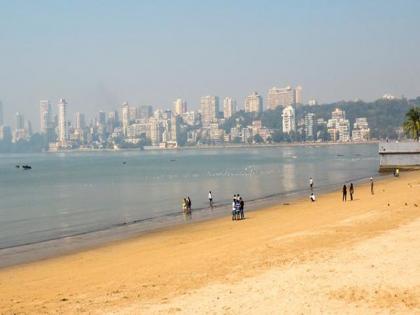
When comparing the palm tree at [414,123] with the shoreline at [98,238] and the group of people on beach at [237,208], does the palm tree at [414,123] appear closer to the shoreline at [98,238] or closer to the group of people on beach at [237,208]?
the shoreline at [98,238]

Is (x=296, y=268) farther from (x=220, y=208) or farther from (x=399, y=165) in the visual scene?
(x=399, y=165)

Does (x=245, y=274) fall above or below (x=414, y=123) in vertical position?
below

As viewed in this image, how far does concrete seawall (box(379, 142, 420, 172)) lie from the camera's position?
68938mm

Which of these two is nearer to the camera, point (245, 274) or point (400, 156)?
point (245, 274)

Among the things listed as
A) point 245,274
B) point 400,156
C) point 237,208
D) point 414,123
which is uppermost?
point 414,123

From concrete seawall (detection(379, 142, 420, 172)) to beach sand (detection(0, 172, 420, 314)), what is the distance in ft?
147

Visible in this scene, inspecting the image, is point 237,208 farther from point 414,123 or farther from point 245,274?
point 414,123

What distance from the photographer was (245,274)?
15414 millimetres

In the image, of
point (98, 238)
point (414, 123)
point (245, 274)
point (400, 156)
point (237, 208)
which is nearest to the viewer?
point (245, 274)

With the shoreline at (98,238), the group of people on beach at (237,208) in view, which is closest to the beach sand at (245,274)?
the shoreline at (98,238)

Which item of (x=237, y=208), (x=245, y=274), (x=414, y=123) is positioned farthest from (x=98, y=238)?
(x=414, y=123)

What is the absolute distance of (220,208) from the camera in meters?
42.2

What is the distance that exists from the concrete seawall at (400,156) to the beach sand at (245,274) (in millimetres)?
44865

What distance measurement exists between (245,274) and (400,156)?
59.1m
